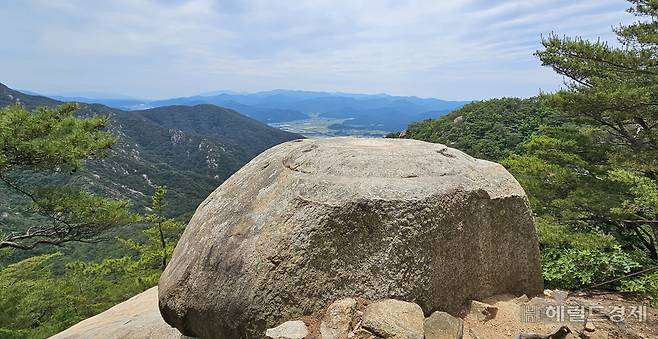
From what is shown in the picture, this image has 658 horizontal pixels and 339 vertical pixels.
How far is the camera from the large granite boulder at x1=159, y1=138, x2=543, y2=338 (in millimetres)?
4316

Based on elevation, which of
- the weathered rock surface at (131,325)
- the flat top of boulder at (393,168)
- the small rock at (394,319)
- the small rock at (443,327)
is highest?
the flat top of boulder at (393,168)

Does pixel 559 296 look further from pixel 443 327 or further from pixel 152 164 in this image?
pixel 152 164

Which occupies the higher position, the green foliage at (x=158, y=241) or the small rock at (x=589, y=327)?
the small rock at (x=589, y=327)

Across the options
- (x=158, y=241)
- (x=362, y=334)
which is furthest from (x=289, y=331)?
(x=158, y=241)

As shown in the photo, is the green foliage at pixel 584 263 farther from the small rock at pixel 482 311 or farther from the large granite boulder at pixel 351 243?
the small rock at pixel 482 311

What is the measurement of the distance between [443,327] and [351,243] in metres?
1.22

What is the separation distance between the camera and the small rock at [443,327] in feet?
13.6

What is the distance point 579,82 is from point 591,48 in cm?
130

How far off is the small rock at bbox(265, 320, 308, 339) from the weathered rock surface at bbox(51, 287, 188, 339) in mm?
1764

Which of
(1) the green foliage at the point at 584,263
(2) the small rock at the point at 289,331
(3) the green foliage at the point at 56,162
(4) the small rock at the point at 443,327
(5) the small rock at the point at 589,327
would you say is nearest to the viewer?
(2) the small rock at the point at 289,331

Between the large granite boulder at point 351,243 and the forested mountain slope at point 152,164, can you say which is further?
the forested mountain slope at point 152,164

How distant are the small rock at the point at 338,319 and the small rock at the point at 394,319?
154mm

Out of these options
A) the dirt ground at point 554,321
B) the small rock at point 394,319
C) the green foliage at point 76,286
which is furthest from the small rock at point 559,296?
the green foliage at point 76,286

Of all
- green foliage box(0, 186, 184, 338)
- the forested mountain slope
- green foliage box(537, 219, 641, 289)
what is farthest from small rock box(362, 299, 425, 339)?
green foliage box(0, 186, 184, 338)
